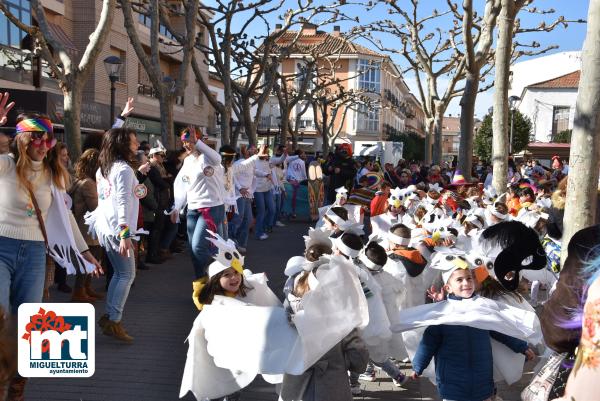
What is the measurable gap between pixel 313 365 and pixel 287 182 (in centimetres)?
1416

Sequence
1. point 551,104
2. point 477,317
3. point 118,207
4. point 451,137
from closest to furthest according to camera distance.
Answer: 1. point 477,317
2. point 118,207
3. point 551,104
4. point 451,137

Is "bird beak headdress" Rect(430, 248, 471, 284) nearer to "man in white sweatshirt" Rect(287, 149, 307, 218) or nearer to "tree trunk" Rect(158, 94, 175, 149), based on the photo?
"tree trunk" Rect(158, 94, 175, 149)

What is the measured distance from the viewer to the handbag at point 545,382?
246 cm

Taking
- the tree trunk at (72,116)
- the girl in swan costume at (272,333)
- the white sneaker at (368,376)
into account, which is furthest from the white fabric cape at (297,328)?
the tree trunk at (72,116)

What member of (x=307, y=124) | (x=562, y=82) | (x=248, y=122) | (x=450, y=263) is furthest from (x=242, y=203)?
(x=307, y=124)

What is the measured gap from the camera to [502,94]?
Result: 13.5 metres

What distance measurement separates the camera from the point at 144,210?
9492mm

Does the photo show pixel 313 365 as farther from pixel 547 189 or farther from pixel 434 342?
pixel 547 189

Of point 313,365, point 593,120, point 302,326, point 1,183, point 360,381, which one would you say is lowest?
point 360,381

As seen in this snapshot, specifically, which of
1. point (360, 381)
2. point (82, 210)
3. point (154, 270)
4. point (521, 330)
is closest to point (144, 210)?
point (154, 270)

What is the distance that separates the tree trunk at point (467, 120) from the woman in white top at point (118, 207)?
10.4 metres

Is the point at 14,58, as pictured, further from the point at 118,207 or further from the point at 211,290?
the point at 211,290

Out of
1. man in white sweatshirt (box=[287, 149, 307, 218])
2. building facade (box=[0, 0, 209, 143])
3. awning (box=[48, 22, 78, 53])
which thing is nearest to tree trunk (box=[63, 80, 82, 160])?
building facade (box=[0, 0, 209, 143])

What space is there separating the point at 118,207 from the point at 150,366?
1326 millimetres
